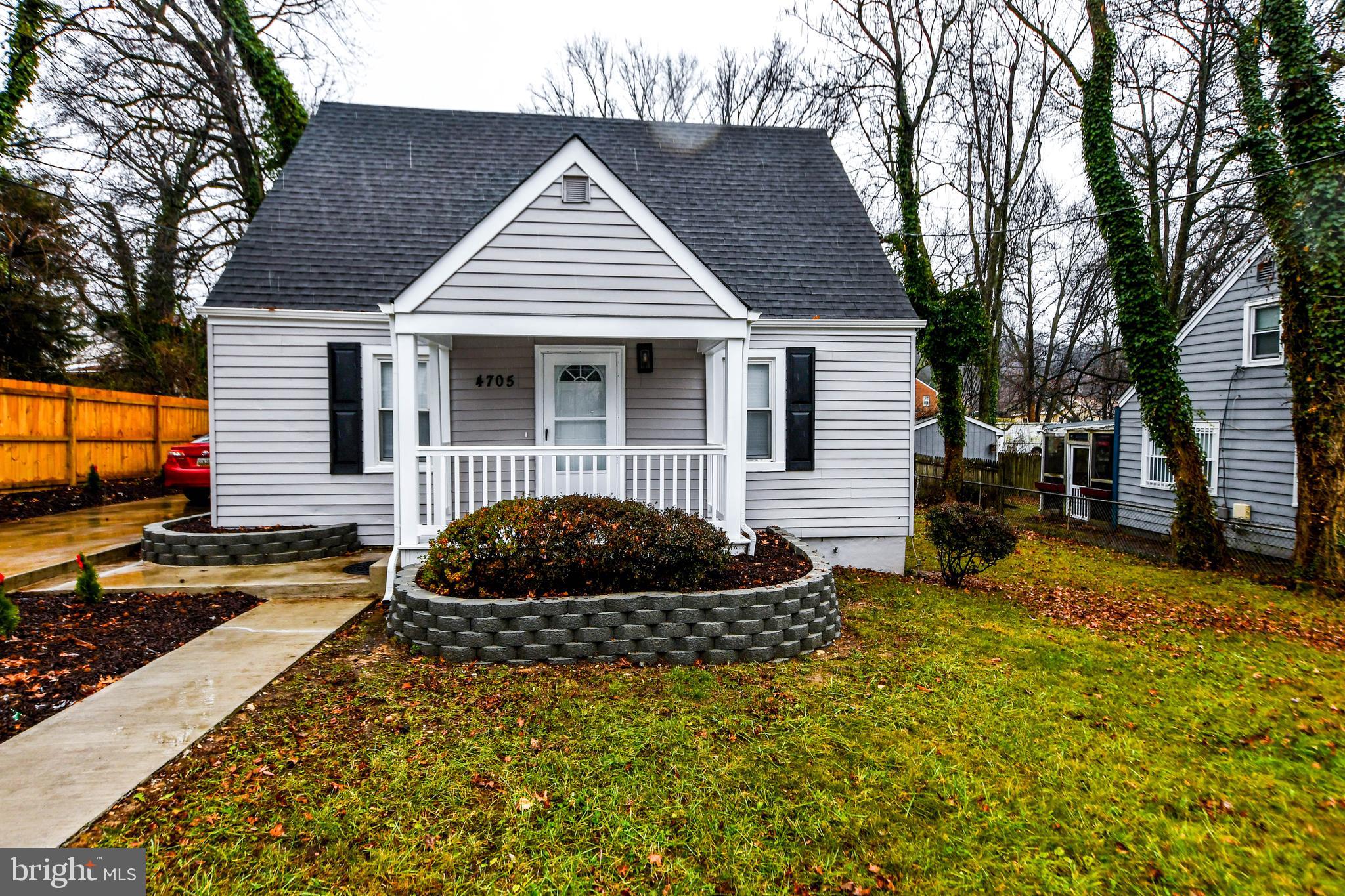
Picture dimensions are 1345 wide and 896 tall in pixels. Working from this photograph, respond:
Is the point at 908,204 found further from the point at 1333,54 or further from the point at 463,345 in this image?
the point at 463,345

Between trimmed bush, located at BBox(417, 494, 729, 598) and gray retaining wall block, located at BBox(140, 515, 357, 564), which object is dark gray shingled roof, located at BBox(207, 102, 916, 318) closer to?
gray retaining wall block, located at BBox(140, 515, 357, 564)

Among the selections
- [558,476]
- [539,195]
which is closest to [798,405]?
[558,476]

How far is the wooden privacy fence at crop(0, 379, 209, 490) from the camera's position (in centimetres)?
1018

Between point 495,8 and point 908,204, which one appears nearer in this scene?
point 495,8

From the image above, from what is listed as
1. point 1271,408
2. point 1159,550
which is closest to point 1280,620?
point 1159,550

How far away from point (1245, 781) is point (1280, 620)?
16.6 feet

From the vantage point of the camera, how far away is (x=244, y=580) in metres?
6.39

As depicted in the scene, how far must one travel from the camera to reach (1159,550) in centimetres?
1098

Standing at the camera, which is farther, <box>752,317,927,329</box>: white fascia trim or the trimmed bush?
<box>752,317,927,329</box>: white fascia trim

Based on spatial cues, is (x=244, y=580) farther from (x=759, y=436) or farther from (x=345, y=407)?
(x=759, y=436)

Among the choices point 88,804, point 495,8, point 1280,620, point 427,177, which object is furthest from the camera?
point 495,8

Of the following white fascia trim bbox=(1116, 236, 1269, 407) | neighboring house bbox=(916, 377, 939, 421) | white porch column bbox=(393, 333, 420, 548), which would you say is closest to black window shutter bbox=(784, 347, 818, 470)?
white porch column bbox=(393, 333, 420, 548)

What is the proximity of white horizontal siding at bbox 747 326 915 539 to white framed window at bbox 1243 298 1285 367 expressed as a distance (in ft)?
23.4

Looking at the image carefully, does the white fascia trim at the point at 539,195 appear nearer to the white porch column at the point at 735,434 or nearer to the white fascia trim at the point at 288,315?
the white porch column at the point at 735,434
